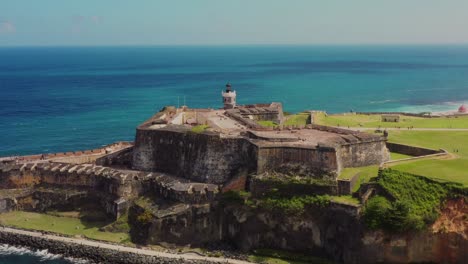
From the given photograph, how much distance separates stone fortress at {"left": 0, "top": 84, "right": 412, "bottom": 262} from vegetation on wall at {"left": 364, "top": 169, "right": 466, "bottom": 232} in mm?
1602

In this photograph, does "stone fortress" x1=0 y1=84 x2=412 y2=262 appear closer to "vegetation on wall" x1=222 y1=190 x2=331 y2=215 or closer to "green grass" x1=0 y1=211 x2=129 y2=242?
"vegetation on wall" x1=222 y1=190 x2=331 y2=215

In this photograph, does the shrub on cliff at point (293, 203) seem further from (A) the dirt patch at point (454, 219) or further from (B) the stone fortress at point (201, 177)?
(A) the dirt patch at point (454, 219)

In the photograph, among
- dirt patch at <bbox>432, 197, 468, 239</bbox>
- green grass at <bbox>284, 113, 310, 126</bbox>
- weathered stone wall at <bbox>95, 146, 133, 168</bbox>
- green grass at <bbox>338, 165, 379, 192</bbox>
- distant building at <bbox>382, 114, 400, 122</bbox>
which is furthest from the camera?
distant building at <bbox>382, 114, 400, 122</bbox>

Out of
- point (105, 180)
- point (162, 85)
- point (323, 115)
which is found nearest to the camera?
point (105, 180)

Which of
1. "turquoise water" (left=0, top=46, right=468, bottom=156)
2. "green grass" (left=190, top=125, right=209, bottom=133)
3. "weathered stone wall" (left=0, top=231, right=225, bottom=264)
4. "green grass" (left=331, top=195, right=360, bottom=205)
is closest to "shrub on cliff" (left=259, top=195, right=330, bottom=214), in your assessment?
"green grass" (left=331, top=195, right=360, bottom=205)

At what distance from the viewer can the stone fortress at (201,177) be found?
3819 centimetres

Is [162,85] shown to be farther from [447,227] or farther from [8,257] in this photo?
[447,227]

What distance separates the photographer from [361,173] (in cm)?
3947

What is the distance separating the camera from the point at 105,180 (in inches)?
1786

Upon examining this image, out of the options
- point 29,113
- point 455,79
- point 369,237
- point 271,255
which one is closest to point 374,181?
point 369,237

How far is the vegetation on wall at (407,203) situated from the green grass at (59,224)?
61.3ft

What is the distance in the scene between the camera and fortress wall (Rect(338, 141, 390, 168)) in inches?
1601

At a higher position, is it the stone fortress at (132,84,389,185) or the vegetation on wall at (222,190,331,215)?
the stone fortress at (132,84,389,185)

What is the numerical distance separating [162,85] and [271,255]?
102774 millimetres
